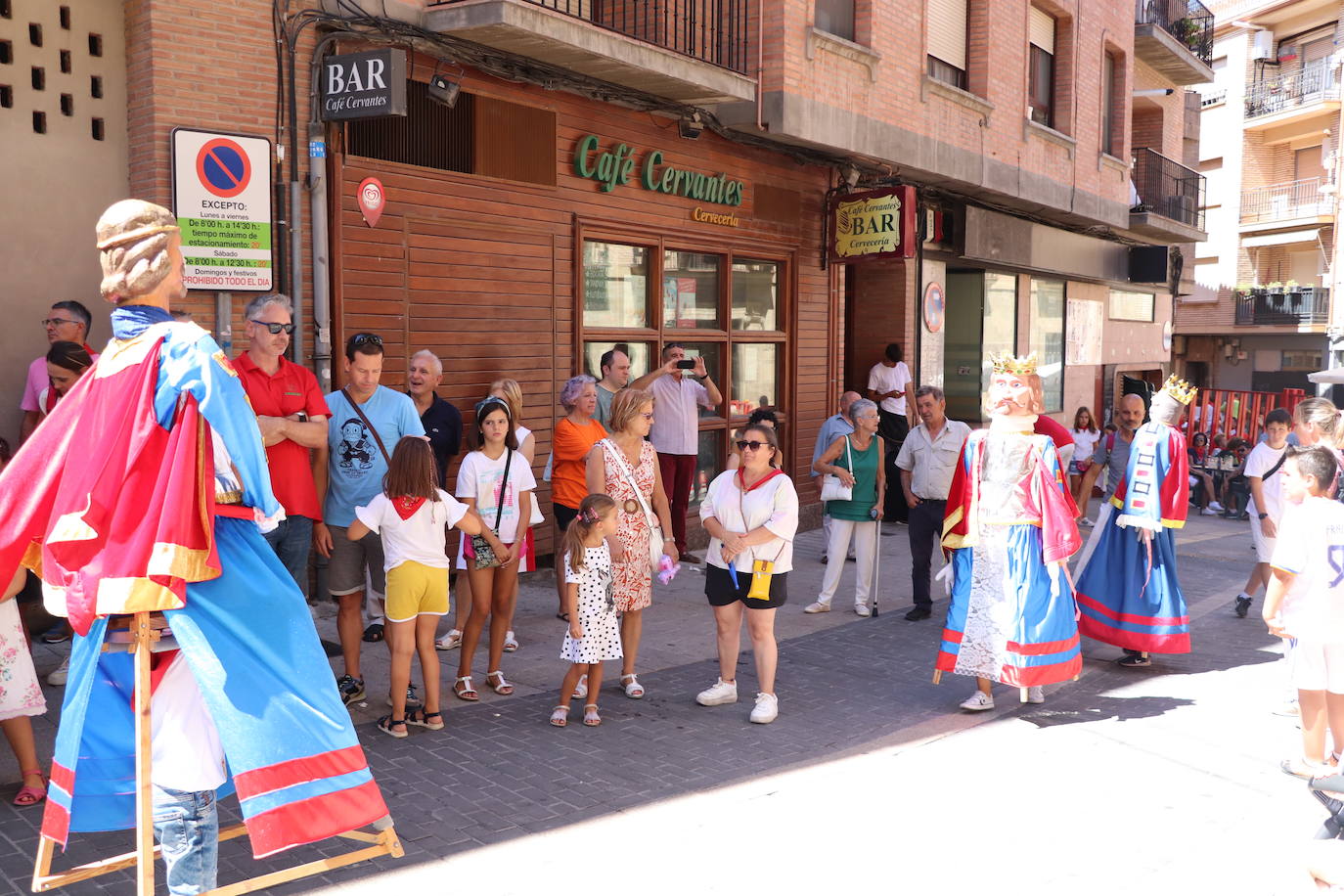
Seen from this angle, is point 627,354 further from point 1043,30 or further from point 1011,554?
point 1043,30

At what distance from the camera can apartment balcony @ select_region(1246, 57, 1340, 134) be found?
125 ft

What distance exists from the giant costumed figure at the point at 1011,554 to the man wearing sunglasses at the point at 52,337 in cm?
510

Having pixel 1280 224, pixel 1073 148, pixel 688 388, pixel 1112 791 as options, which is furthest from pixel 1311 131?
pixel 1112 791

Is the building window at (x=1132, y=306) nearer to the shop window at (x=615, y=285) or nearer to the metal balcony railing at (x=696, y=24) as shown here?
the metal balcony railing at (x=696, y=24)

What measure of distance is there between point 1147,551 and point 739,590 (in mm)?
3005

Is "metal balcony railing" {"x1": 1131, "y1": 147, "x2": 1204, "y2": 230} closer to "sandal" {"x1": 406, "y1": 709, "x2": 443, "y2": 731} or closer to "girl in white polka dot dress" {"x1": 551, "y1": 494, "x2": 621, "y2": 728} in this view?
"girl in white polka dot dress" {"x1": 551, "y1": 494, "x2": 621, "y2": 728}

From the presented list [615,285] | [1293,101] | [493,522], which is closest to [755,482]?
[493,522]

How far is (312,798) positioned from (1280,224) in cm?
4389

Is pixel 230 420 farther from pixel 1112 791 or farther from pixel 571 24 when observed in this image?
pixel 571 24

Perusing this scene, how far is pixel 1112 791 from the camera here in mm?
5293

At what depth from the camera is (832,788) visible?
5.25 meters

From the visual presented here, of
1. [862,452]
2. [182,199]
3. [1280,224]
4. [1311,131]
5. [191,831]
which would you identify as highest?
[1311,131]

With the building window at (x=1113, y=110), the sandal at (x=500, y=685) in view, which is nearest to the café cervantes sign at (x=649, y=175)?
the sandal at (x=500, y=685)

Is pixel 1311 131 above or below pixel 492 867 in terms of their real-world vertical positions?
above
